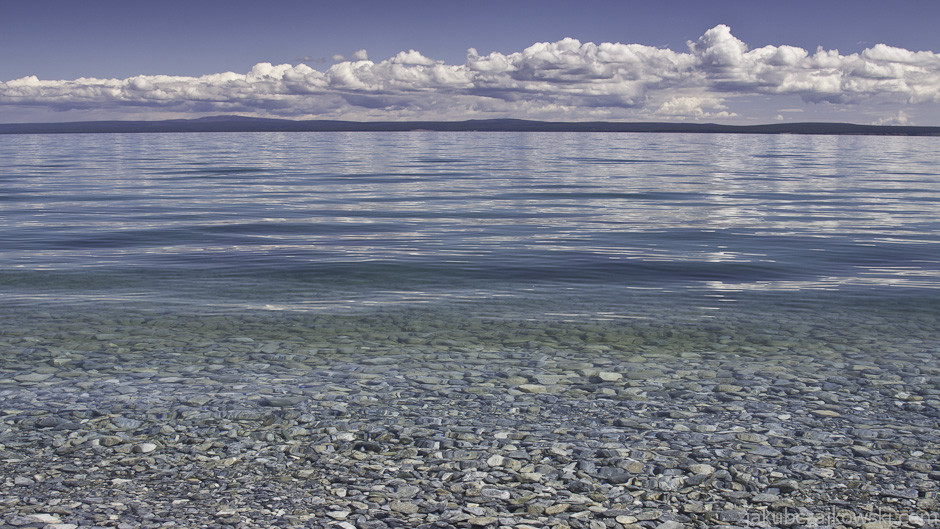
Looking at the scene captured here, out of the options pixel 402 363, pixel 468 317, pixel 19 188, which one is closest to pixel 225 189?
pixel 19 188

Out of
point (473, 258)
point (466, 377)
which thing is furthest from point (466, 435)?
point (473, 258)

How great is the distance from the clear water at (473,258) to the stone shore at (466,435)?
5.40 ft

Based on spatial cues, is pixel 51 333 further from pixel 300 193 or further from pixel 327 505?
pixel 300 193

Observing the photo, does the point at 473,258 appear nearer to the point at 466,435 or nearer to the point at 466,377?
the point at 466,377

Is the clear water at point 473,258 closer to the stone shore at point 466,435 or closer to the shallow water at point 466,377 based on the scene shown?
the shallow water at point 466,377

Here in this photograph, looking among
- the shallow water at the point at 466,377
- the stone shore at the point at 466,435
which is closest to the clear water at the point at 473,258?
the shallow water at the point at 466,377

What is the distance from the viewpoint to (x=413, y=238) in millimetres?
23562

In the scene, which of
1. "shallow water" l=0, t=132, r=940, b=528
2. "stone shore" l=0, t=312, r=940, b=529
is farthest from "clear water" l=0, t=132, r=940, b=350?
"stone shore" l=0, t=312, r=940, b=529

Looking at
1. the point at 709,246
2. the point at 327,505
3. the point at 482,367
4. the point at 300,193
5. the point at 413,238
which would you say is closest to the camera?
the point at 327,505

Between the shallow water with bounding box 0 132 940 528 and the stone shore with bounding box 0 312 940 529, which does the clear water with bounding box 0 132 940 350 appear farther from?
the stone shore with bounding box 0 312 940 529

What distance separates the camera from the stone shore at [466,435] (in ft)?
19.8

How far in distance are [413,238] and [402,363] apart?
13485 millimetres

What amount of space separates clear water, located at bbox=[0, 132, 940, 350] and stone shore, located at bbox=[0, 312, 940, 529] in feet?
5.40

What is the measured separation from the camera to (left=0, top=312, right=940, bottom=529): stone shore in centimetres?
602
